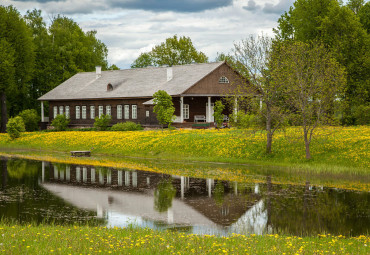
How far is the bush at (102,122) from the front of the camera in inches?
2112

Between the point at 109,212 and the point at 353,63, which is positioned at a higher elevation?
the point at 353,63

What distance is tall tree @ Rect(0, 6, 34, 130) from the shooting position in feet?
191

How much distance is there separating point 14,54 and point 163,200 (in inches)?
1846

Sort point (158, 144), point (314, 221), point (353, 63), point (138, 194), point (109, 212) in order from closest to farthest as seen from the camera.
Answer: point (314, 221)
point (109, 212)
point (138, 194)
point (158, 144)
point (353, 63)

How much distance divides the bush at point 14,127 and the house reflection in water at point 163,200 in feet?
79.9

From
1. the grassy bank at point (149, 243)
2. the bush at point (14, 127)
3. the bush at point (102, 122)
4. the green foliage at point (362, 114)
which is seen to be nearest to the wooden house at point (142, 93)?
the bush at point (102, 122)

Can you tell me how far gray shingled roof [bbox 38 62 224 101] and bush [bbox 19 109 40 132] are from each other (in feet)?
13.3

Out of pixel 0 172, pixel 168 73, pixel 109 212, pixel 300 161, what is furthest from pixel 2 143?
pixel 109 212

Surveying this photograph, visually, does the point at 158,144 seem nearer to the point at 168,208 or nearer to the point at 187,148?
the point at 187,148

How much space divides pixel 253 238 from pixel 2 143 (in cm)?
4431

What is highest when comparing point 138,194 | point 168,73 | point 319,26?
point 319,26

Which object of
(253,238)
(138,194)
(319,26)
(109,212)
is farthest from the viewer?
(319,26)

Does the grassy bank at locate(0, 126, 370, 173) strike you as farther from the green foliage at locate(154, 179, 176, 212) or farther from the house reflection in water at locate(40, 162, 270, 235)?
the green foliage at locate(154, 179, 176, 212)

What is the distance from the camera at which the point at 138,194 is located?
21281 mm
